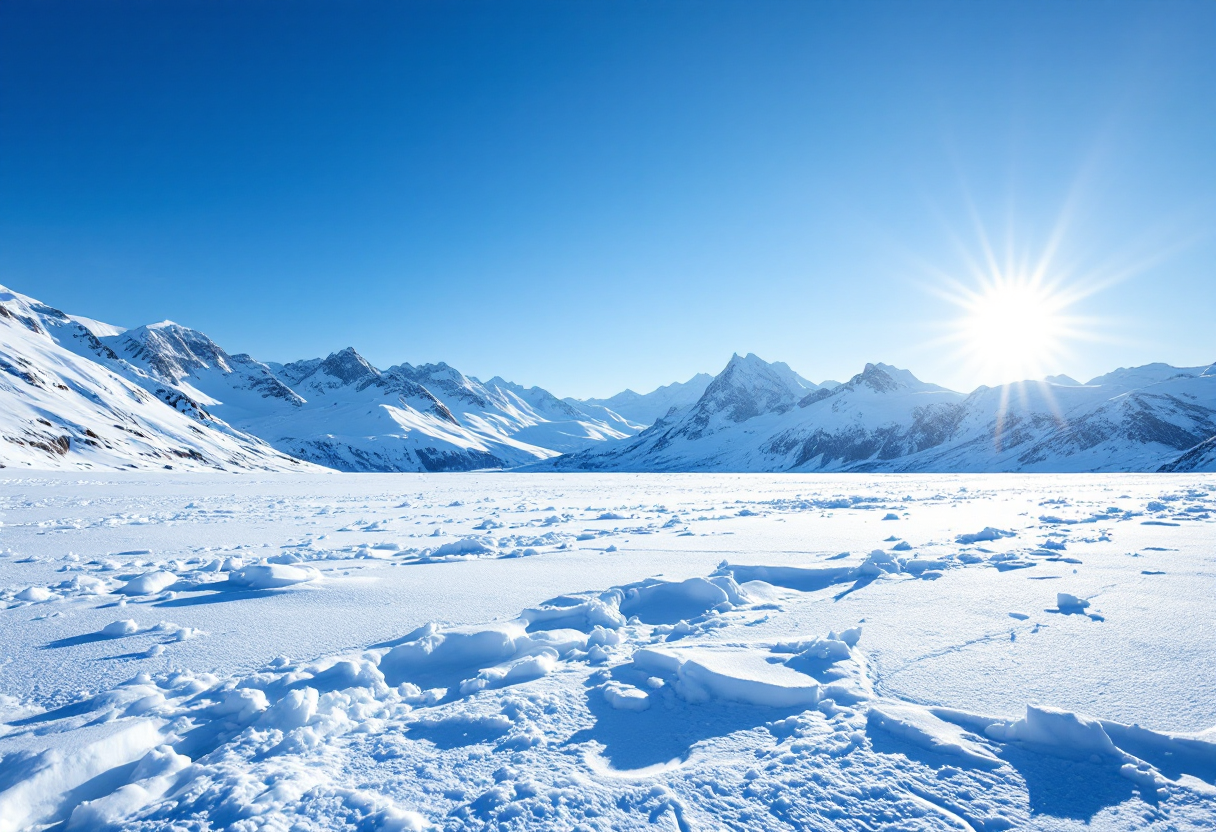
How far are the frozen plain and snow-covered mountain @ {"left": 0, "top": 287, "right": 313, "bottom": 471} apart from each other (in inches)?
3115

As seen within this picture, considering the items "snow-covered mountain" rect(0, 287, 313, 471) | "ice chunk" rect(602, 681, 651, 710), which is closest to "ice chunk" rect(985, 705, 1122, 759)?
"ice chunk" rect(602, 681, 651, 710)

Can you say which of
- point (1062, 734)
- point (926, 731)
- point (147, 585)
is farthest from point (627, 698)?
point (147, 585)

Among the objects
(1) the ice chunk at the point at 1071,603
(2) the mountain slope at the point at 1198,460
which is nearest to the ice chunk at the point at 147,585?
(1) the ice chunk at the point at 1071,603

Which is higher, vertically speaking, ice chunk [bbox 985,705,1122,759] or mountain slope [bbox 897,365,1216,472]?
mountain slope [bbox 897,365,1216,472]

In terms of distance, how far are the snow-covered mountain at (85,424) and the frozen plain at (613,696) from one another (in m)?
79.1

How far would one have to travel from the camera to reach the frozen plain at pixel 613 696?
9.12 feet

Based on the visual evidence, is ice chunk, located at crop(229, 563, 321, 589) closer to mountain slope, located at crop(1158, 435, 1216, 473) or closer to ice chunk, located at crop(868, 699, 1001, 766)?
ice chunk, located at crop(868, 699, 1001, 766)

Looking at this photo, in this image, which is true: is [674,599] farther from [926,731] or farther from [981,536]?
[981,536]

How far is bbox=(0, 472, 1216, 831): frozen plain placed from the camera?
9.12 feet

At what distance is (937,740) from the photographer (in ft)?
10.7

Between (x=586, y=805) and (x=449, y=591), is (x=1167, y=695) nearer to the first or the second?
(x=586, y=805)

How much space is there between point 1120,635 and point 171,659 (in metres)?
8.45

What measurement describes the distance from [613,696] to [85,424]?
125 m

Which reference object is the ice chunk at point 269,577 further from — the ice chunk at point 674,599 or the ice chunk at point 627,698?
the ice chunk at point 627,698
